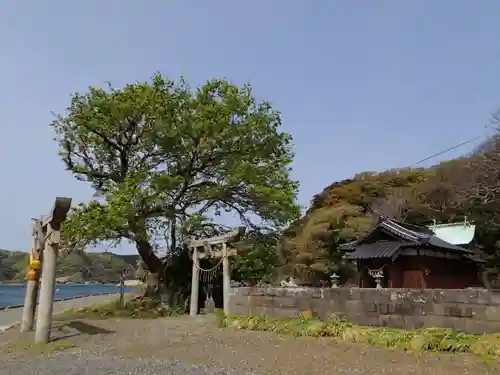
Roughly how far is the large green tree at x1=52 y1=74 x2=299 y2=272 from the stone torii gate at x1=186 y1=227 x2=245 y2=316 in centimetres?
67

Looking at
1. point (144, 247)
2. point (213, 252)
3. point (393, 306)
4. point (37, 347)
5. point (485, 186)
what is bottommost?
point (37, 347)

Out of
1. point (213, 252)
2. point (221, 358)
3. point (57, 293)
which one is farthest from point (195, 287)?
point (57, 293)

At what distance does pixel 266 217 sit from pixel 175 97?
555 cm

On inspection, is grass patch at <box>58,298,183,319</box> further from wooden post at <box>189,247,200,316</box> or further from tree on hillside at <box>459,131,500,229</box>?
tree on hillside at <box>459,131,500,229</box>

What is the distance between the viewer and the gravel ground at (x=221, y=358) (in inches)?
256

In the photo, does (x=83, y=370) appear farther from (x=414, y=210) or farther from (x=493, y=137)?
(x=414, y=210)

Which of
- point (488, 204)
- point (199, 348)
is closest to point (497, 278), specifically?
point (488, 204)

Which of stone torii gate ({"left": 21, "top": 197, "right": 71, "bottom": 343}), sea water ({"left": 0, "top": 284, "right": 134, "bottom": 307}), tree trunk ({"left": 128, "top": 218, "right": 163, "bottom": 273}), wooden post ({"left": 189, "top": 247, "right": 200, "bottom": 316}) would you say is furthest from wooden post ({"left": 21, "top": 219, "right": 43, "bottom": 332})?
sea water ({"left": 0, "top": 284, "right": 134, "bottom": 307})

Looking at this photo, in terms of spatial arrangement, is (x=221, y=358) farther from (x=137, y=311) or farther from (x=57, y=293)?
(x=57, y=293)

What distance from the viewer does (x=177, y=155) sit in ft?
51.0

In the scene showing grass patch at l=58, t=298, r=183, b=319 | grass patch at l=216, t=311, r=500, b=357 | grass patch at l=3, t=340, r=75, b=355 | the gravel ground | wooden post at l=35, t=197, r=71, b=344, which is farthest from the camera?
grass patch at l=58, t=298, r=183, b=319

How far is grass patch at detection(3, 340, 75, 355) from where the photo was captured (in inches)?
345

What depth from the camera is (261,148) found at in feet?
52.4

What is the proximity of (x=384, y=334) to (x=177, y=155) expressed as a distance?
9.64 m
